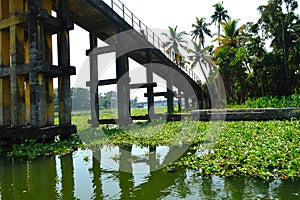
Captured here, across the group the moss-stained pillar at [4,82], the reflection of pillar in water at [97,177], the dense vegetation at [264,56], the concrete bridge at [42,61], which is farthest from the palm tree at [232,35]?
the reflection of pillar in water at [97,177]

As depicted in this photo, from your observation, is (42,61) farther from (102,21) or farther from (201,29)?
(201,29)

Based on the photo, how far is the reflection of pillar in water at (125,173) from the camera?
3.92 meters

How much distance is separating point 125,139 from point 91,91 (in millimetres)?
5297

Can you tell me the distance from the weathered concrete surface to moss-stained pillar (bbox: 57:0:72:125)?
7770mm

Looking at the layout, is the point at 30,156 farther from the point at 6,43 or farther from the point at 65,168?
the point at 6,43

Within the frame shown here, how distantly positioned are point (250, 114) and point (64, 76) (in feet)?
31.0

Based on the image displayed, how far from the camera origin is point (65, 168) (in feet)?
18.1

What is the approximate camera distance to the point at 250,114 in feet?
43.0

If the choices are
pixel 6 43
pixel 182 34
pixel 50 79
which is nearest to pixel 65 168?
pixel 50 79

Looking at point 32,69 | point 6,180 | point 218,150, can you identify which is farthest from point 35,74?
point 218,150

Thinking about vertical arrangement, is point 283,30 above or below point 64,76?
above

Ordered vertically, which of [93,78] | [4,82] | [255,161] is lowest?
[255,161]

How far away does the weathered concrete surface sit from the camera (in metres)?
12.2

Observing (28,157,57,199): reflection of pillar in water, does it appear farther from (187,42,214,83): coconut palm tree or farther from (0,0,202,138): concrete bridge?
(187,42,214,83): coconut palm tree
